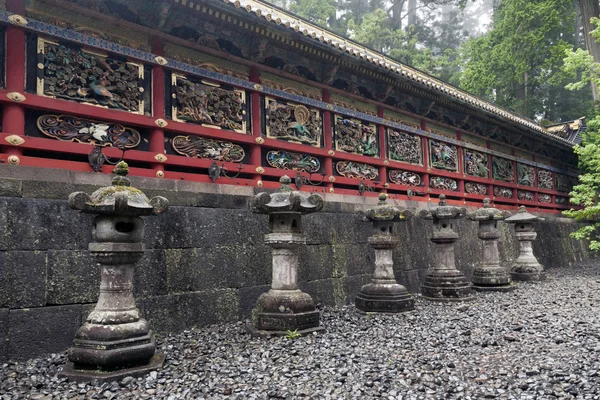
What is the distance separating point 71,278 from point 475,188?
12.8 metres

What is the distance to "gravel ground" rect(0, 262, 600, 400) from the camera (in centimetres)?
361

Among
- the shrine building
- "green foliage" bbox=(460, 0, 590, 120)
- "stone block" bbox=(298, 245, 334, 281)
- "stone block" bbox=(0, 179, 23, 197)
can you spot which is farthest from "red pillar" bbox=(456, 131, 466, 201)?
"stone block" bbox=(0, 179, 23, 197)

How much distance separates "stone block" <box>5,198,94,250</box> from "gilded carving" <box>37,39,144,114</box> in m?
1.77

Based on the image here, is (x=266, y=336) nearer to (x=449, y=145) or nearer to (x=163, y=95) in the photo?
(x=163, y=95)

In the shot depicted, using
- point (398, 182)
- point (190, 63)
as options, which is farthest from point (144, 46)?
point (398, 182)

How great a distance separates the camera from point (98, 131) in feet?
20.2

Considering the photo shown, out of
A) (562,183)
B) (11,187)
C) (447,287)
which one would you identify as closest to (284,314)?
(11,187)

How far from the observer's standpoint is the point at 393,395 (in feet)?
11.5

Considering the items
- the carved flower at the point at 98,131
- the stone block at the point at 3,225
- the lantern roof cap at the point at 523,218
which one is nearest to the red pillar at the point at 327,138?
the carved flower at the point at 98,131

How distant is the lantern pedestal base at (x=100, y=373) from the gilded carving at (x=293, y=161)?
498cm

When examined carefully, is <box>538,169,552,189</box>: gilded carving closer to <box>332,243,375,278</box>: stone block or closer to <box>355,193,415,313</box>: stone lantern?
<box>332,243,375,278</box>: stone block

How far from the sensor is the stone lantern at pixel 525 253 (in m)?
11.4

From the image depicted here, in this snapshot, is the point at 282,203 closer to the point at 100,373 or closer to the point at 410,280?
the point at 100,373

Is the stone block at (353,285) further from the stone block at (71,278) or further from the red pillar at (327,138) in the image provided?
the stone block at (71,278)
